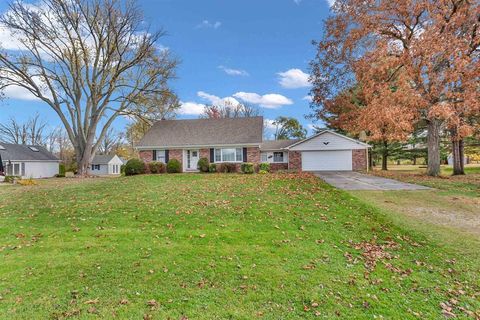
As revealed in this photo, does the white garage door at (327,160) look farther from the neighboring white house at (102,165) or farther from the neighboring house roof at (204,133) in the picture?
the neighboring white house at (102,165)

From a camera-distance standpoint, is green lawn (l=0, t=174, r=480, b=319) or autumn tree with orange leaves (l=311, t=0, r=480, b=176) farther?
autumn tree with orange leaves (l=311, t=0, r=480, b=176)

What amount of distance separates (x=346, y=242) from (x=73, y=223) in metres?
6.35

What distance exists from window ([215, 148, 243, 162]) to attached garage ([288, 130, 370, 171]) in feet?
15.8

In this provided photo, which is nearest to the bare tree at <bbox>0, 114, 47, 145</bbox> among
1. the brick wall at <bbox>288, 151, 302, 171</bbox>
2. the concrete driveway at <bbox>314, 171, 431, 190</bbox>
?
the brick wall at <bbox>288, 151, 302, 171</bbox>

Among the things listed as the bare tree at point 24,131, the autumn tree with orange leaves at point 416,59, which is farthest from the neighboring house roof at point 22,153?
the autumn tree with orange leaves at point 416,59

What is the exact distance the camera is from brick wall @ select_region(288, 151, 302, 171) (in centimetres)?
2452

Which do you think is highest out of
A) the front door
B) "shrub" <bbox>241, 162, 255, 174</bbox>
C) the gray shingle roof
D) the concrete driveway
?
the gray shingle roof

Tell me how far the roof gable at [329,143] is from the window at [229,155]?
4.94 metres

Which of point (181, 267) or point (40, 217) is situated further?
point (40, 217)

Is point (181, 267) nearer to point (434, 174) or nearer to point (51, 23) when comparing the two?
point (434, 174)

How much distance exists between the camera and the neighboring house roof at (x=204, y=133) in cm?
2328

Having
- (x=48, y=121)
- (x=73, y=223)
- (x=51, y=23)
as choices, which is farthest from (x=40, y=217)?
(x=48, y=121)

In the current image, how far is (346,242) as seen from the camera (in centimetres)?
547

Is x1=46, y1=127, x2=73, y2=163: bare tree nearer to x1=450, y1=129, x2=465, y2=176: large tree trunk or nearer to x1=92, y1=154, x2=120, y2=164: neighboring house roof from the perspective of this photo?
x1=92, y1=154, x2=120, y2=164: neighboring house roof
